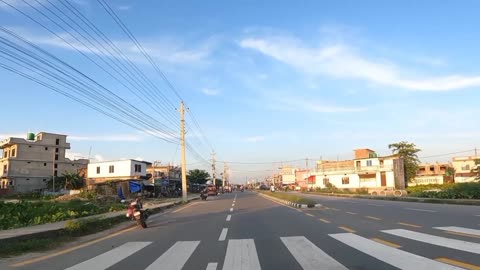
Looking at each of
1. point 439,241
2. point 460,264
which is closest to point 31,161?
point 439,241

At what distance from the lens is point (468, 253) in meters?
8.80

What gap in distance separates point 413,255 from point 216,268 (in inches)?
152

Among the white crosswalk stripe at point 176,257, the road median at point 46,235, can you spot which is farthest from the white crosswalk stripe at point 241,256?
the road median at point 46,235

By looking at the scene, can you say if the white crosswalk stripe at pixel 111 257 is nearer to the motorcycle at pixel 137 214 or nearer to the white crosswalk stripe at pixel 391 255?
the motorcycle at pixel 137 214

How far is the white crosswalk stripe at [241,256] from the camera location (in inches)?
329

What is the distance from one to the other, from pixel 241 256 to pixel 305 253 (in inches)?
53.9

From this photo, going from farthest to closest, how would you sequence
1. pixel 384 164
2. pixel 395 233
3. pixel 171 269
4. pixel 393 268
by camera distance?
pixel 384 164
pixel 395 233
pixel 171 269
pixel 393 268

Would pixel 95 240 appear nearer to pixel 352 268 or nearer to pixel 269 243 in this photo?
pixel 269 243

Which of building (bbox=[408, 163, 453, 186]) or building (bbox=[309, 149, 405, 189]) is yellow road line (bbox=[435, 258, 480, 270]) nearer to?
building (bbox=[309, 149, 405, 189])

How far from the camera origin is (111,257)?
10078 mm

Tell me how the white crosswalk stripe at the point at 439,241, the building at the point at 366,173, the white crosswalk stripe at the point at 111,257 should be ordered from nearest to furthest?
1. the white crosswalk stripe at the point at 111,257
2. the white crosswalk stripe at the point at 439,241
3. the building at the point at 366,173

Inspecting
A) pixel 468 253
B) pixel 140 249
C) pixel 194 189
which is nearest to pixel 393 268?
pixel 468 253

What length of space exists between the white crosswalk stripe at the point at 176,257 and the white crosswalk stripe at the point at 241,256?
2.90 feet

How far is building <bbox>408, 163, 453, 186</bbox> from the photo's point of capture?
9269cm
